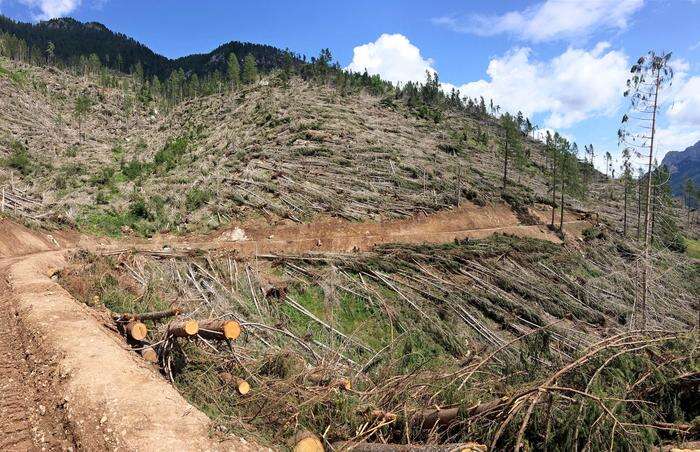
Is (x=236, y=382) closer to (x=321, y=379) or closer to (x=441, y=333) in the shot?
(x=321, y=379)

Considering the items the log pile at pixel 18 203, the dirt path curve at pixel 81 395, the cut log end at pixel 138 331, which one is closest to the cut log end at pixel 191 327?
the dirt path curve at pixel 81 395

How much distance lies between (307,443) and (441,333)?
35.0ft

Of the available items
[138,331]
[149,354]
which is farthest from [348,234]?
[149,354]

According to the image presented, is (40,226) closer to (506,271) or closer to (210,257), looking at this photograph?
(210,257)

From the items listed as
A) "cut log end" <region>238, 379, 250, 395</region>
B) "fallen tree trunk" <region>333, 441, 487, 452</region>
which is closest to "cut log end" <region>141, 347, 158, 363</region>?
"cut log end" <region>238, 379, 250, 395</region>

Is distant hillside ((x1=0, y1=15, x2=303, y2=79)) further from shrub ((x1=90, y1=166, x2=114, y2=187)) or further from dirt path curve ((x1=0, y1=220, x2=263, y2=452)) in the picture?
dirt path curve ((x1=0, y1=220, x2=263, y2=452))

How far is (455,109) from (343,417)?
272 feet

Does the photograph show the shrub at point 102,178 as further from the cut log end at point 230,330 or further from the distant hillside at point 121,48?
the distant hillside at point 121,48

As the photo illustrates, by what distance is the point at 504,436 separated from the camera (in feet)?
12.5

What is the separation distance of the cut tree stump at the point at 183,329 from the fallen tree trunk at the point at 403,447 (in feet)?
8.72

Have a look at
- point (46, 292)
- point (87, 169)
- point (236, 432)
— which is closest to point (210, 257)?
point (46, 292)

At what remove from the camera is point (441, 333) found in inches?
552

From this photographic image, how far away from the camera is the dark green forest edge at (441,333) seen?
386 centimetres

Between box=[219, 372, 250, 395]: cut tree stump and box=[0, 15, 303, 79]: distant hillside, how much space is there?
15252 centimetres
